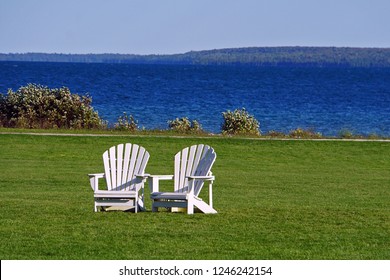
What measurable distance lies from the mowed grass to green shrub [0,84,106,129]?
610 cm

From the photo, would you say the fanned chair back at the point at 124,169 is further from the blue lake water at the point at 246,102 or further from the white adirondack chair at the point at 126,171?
the blue lake water at the point at 246,102

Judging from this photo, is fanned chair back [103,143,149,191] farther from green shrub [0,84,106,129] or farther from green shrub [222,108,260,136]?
green shrub [0,84,106,129]

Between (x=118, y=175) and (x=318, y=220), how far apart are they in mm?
3072

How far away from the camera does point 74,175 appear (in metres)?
20.3

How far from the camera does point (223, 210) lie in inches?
564

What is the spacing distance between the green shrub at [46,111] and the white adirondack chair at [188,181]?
59.2 feet

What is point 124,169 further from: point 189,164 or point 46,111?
point 46,111

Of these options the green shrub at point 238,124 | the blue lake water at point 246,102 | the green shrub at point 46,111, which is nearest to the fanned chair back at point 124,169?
the green shrub at point 238,124

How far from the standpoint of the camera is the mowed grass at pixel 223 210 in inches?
432

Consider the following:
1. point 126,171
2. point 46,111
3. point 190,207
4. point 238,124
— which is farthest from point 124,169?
point 46,111

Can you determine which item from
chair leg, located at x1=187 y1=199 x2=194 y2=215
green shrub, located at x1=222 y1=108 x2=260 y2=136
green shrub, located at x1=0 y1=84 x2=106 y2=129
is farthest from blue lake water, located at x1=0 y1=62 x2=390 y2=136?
chair leg, located at x1=187 y1=199 x2=194 y2=215

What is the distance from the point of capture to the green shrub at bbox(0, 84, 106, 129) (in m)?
32.2
